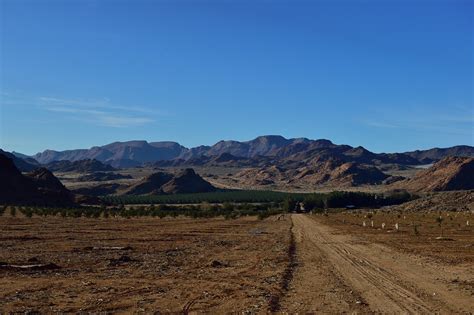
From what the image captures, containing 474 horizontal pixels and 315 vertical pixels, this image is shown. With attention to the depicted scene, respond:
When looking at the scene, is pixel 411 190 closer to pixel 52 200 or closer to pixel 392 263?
pixel 52 200

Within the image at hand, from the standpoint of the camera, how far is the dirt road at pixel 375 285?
1573 centimetres

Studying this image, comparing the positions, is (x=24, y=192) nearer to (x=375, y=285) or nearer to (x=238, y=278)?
(x=238, y=278)

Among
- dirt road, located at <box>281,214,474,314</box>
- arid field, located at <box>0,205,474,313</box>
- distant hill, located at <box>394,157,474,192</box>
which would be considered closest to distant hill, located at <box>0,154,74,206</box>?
arid field, located at <box>0,205,474,313</box>

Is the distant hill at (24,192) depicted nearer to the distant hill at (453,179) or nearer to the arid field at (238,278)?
the arid field at (238,278)

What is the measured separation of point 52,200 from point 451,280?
114m

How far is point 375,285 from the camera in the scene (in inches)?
769

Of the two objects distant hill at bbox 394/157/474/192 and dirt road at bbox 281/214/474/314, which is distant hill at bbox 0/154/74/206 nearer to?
dirt road at bbox 281/214/474/314

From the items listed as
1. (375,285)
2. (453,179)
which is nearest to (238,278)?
(375,285)

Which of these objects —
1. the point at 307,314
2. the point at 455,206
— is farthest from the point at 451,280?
the point at 455,206

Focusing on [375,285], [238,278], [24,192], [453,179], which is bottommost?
[238,278]

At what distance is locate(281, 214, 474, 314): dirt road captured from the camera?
15734 mm

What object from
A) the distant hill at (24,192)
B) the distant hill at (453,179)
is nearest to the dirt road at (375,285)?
the distant hill at (24,192)

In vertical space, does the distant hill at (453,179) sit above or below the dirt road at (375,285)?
above

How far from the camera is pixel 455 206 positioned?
10050 cm
